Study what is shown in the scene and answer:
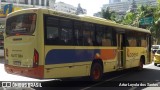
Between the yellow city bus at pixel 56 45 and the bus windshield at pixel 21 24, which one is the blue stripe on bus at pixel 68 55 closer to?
the yellow city bus at pixel 56 45

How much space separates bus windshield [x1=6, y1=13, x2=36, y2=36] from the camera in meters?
9.91

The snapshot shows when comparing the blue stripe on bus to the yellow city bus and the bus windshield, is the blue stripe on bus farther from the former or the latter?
the bus windshield

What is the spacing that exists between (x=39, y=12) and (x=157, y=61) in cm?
1444

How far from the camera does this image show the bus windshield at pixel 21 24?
991 cm

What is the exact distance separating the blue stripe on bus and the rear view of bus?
0.51m

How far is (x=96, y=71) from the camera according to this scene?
1273 centimetres

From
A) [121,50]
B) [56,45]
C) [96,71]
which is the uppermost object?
[56,45]

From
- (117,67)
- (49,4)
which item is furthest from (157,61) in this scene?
(49,4)

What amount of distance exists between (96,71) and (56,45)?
3.19 metres

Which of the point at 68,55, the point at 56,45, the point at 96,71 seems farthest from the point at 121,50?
the point at 56,45

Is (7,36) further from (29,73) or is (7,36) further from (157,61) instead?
(157,61)

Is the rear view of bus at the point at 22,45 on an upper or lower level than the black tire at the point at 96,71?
upper

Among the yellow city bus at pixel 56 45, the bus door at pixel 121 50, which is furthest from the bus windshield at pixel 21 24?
the bus door at pixel 121 50

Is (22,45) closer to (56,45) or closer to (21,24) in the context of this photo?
(21,24)
